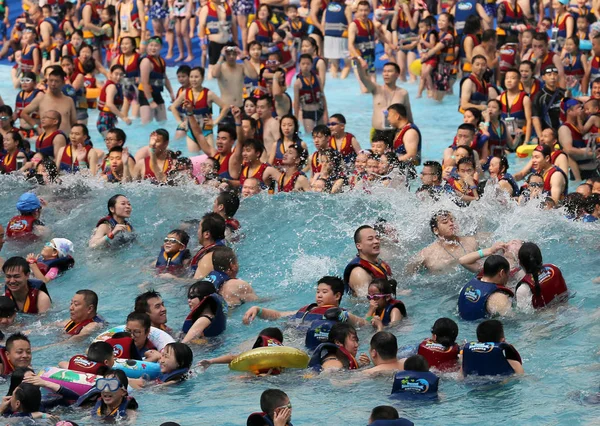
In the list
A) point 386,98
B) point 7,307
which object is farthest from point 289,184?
point 7,307

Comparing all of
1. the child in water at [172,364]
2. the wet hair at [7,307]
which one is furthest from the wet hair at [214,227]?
the child in water at [172,364]

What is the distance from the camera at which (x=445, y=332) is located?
9.13m

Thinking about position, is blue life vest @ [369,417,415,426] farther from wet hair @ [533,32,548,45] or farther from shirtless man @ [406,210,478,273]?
wet hair @ [533,32,548,45]

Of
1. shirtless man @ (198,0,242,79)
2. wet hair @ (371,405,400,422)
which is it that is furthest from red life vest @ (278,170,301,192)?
wet hair @ (371,405,400,422)

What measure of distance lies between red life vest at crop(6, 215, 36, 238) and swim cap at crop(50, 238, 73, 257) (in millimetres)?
921

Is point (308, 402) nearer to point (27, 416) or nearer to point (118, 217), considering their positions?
point (27, 416)

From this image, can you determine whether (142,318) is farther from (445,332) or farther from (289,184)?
(289,184)

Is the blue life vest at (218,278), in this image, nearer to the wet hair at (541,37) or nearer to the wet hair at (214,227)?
the wet hair at (214,227)

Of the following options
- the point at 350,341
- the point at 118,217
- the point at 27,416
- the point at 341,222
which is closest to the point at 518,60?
the point at 341,222

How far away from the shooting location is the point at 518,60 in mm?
18828

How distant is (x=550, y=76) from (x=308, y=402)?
838cm

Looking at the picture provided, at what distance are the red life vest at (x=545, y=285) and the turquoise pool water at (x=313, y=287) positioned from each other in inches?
5.1

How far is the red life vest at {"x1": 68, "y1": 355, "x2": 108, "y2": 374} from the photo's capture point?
8719mm

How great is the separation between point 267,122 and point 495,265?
630 cm
